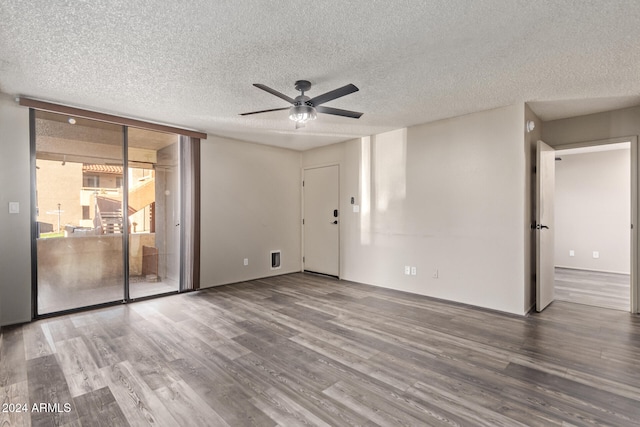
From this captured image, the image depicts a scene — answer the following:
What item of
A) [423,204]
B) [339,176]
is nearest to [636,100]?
[423,204]

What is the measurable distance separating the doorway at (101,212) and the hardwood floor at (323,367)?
0.45m

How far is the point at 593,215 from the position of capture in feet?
20.1

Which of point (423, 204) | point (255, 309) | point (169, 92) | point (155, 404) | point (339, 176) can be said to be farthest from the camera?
point (339, 176)

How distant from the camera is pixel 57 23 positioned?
2.06 m

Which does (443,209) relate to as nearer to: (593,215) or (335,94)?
(335,94)

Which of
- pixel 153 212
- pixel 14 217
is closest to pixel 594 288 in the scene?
pixel 153 212

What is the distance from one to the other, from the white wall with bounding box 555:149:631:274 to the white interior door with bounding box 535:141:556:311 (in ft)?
8.88

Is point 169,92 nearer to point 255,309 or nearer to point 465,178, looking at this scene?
point 255,309

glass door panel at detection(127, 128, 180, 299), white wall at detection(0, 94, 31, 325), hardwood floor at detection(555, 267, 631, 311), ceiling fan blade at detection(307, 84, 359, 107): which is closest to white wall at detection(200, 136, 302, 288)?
glass door panel at detection(127, 128, 180, 299)

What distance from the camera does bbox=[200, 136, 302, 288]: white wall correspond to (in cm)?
501

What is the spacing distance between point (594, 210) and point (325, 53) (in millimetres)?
6603

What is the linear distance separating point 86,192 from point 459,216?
4851mm

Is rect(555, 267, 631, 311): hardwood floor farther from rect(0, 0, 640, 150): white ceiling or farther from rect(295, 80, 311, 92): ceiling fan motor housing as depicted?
rect(295, 80, 311, 92): ceiling fan motor housing

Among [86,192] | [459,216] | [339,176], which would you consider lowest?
[459,216]
